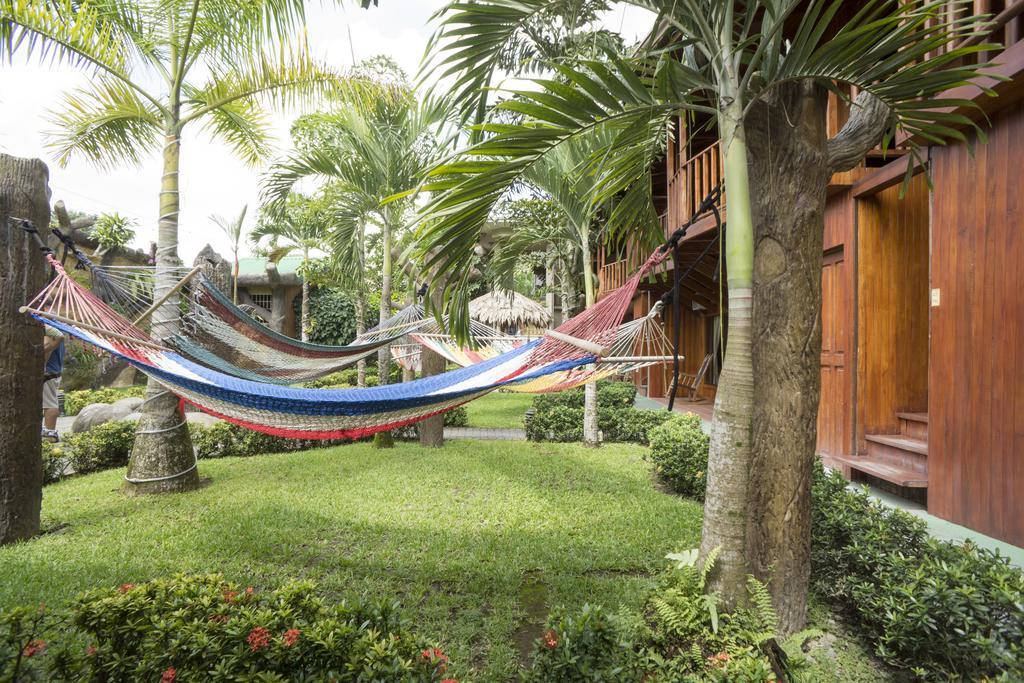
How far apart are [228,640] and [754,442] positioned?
1.71 meters

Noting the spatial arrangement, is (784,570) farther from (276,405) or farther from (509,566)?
(276,405)

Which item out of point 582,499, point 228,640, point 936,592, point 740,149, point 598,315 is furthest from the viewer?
point 582,499

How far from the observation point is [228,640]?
1.26 meters

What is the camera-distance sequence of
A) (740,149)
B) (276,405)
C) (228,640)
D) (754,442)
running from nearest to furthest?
(228,640) → (740,149) → (754,442) → (276,405)

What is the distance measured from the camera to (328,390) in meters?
2.47

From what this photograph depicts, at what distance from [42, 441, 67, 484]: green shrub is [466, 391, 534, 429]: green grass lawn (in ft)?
11.7

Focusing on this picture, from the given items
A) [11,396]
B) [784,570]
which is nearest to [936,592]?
[784,570]

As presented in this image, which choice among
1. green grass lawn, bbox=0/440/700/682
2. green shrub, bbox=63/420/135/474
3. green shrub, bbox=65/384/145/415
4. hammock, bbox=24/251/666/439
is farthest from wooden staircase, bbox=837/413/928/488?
green shrub, bbox=65/384/145/415

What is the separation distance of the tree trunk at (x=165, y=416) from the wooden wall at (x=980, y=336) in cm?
484

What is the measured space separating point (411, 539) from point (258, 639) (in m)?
1.63

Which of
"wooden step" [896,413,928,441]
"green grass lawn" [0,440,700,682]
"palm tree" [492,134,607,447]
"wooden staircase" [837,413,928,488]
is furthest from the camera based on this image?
"palm tree" [492,134,607,447]

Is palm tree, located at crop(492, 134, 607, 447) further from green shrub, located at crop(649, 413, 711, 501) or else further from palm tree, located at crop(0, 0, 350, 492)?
palm tree, located at crop(0, 0, 350, 492)

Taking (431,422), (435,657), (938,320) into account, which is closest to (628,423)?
(431,422)

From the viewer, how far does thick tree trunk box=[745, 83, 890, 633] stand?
5.74ft
